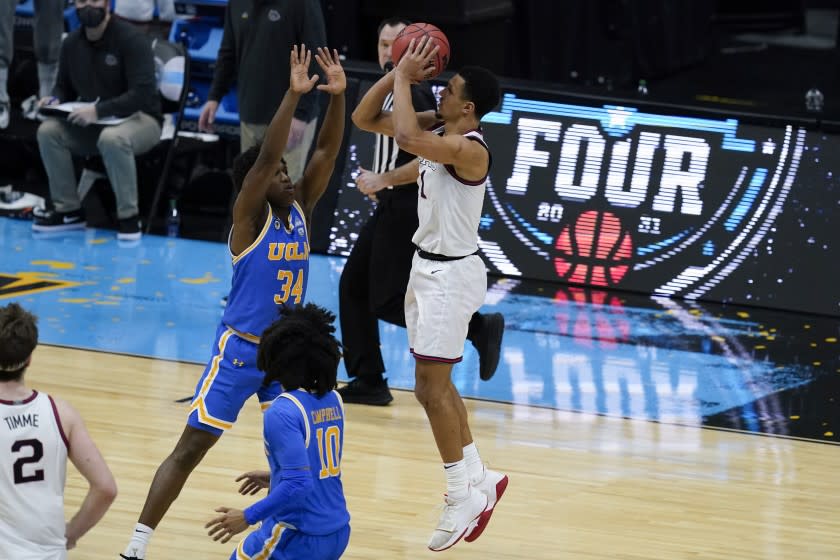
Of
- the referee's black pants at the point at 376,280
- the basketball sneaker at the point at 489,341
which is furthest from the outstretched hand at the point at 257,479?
the referee's black pants at the point at 376,280

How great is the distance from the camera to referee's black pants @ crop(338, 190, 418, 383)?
7121 mm

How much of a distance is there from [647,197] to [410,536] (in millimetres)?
4906

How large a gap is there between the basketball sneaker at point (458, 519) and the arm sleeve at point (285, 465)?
134 cm

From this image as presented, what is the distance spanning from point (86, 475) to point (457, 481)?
6.64 ft

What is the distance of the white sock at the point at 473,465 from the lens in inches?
226

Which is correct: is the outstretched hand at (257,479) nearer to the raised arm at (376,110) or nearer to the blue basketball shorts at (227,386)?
the blue basketball shorts at (227,386)

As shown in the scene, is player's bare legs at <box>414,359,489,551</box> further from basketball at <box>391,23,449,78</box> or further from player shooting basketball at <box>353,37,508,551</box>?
basketball at <box>391,23,449,78</box>

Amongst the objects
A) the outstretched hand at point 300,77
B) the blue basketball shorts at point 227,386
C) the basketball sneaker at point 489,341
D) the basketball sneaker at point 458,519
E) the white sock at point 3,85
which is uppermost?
the outstretched hand at point 300,77

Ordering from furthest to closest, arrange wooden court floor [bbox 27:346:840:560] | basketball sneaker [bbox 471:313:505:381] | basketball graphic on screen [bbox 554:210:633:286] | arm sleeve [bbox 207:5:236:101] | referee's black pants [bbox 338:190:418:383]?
basketball graphic on screen [bbox 554:210:633:286] → arm sleeve [bbox 207:5:236:101] → referee's black pants [bbox 338:190:418:383] → basketball sneaker [bbox 471:313:505:381] → wooden court floor [bbox 27:346:840:560]

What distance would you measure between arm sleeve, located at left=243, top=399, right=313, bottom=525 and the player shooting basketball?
1.37m

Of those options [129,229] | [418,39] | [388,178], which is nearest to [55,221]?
[129,229]

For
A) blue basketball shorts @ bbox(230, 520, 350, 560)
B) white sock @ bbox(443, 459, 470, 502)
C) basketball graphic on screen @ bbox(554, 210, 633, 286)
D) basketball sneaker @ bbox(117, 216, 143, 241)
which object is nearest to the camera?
blue basketball shorts @ bbox(230, 520, 350, 560)

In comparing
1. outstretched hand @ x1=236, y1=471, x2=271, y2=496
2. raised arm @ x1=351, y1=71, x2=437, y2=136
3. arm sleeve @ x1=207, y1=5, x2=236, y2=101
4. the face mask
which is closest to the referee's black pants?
raised arm @ x1=351, y1=71, x2=437, y2=136

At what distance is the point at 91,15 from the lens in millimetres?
10914
